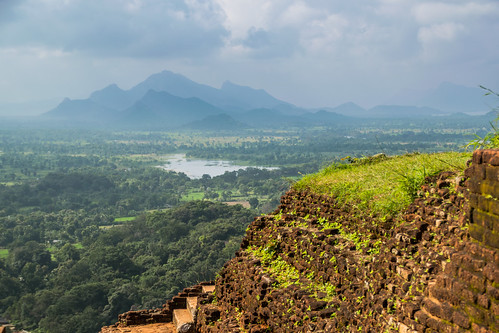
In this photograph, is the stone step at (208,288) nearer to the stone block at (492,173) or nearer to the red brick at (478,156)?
the red brick at (478,156)

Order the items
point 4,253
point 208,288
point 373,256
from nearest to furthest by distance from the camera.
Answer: point 373,256 → point 208,288 → point 4,253

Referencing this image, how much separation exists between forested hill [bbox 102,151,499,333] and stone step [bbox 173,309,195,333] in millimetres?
817

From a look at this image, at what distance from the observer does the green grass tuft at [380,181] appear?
7.24 metres

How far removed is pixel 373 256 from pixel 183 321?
24.0ft

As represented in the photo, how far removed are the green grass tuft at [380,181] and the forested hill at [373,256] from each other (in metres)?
0.02

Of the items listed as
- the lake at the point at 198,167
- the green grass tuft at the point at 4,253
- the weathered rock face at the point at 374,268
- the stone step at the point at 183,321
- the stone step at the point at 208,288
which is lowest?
the green grass tuft at the point at 4,253

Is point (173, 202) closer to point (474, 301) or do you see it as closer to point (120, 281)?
point (120, 281)

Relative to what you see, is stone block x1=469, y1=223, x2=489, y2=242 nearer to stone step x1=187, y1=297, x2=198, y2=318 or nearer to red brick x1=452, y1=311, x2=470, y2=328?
red brick x1=452, y1=311, x2=470, y2=328

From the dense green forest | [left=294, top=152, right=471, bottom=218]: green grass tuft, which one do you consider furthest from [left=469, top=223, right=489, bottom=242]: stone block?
[left=294, top=152, right=471, bottom=218]: green grass tuft

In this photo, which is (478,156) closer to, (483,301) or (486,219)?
(486,219)

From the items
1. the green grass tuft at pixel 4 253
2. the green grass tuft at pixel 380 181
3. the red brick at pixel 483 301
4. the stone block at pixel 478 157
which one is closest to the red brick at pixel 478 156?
the stone block at pixel 478 157

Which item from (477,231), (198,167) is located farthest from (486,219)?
(198,167)

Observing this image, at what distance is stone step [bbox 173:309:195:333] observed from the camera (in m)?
12.9

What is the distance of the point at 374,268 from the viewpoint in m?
6.75
